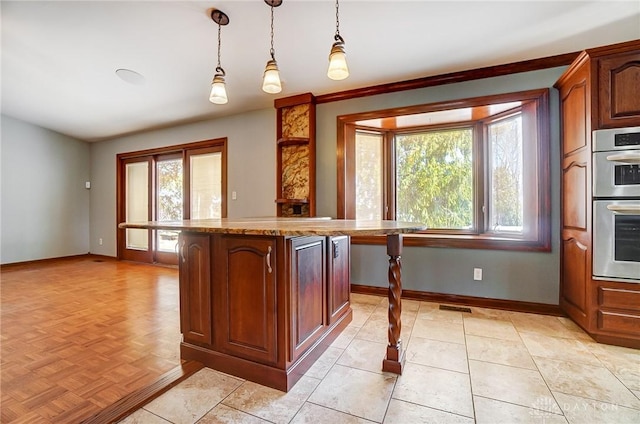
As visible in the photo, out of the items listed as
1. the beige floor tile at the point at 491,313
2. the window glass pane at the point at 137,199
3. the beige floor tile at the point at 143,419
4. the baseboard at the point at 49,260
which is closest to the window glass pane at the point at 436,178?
the beige floor tile at the point at 491,313

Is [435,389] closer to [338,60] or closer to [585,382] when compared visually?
[585,382]

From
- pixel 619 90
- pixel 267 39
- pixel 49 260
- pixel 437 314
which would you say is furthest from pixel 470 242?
pixel 49 260

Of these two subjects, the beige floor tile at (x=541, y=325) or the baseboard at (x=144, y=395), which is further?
the beige floor tile at (x=541, y=325)

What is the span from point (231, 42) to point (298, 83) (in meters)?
0.85

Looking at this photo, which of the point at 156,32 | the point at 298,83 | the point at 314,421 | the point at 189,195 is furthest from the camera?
the point at 189,195

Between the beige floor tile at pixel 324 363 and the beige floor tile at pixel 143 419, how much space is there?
0.79 metres

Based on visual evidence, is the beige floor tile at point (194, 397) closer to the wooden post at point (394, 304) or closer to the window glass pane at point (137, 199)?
the wooden post at point (394, 304)

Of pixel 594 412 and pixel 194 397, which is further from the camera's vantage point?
pixel 194 397

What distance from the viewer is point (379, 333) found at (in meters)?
2.28

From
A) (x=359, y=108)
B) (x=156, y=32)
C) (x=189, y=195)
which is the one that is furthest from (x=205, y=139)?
(x=359, y=108)

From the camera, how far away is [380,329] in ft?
7.72

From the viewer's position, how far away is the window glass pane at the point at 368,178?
140 inches

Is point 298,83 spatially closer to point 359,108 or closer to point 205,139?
point 359,108

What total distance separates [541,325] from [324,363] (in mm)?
1949
